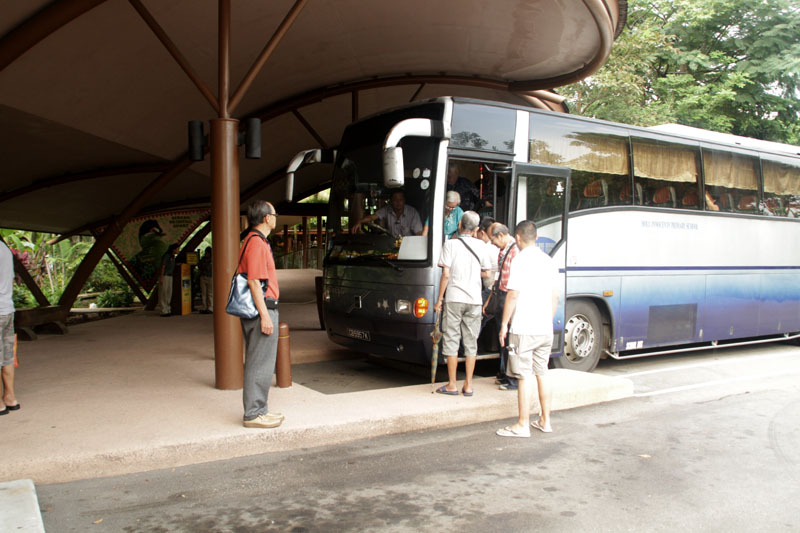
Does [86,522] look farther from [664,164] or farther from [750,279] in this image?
[750,279]

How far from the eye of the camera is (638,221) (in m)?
9.75

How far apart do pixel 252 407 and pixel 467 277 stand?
2.73 m

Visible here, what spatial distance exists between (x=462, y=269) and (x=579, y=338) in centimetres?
316

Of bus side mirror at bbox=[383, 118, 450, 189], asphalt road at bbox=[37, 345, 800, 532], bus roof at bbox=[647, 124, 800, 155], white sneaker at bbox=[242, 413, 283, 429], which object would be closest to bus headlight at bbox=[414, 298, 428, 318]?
bus side mirror at bbox=[383, 118, 450, 189]

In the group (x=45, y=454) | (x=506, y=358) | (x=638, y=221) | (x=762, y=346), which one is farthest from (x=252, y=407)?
(x=762, y=346)

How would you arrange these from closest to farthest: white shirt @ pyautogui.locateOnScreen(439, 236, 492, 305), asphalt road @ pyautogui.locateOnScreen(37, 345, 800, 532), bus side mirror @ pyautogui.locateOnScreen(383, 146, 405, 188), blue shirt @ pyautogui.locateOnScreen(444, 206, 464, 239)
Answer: asphalt road @ pyautogui.locateOnScreen(37, 345, 800, 532) → bus side mirror @ pyautogui.locateOnScreen(383, 146, 405, 188) → white shirt @ pyautogui.locateOnScreen(439, 236, 492, 305) → blue shirt @ pyautogui.locateOnScreen(444, 206, 464, 239)

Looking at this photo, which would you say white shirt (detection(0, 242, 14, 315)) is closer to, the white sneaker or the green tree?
the white sneaker

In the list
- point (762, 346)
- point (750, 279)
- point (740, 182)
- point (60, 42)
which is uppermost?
point (60, 42)

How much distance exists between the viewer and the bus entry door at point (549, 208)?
8508 mm

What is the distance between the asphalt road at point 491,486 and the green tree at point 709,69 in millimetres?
20099

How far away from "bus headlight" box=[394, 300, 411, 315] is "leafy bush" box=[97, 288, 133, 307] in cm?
1776

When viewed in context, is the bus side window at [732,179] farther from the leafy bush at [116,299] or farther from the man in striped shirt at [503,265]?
the leafy bush at [116,299]

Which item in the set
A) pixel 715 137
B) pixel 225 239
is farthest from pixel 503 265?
pixel 715 137

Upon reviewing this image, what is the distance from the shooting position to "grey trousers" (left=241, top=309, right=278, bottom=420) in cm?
585
